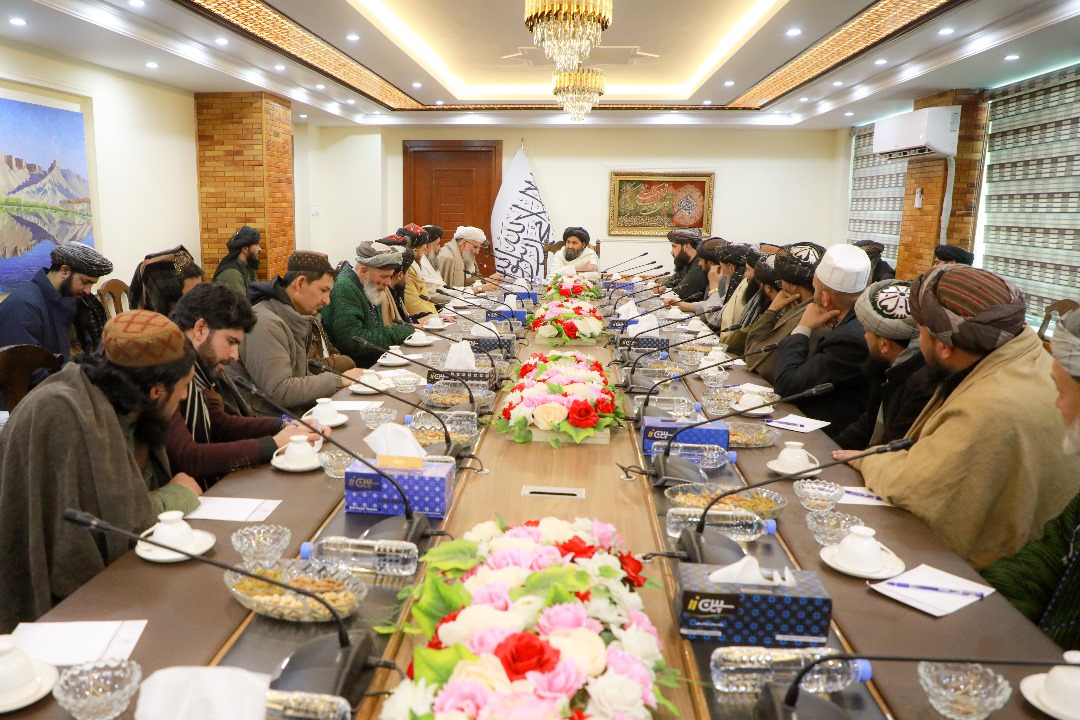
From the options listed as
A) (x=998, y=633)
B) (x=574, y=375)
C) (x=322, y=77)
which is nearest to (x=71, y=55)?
(x=322, y=77)

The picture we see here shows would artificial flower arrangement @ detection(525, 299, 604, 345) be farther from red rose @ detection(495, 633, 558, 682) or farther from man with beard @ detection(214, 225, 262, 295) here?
red rose @ detection(495, 633, 558, 682)

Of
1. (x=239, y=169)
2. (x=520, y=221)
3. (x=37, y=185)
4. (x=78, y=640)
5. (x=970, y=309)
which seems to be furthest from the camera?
(x=520, y=221)

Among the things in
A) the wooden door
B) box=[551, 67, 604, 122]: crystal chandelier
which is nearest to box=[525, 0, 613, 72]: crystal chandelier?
box=[551, 67, 604, 122]: crystal chandelier

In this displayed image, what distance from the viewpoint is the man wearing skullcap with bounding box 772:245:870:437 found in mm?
2914

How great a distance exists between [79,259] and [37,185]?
6.64ft

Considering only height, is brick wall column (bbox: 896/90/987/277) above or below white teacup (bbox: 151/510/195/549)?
above

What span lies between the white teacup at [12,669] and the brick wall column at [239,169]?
22.2 feet

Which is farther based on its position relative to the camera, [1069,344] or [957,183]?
[957,183]

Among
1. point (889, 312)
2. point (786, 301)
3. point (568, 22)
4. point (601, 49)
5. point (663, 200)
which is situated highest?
point (601, 49)

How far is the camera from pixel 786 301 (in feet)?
12.3

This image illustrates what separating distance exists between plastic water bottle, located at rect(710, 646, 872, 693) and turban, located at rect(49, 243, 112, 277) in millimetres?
3631

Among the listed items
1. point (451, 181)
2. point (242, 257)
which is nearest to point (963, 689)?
point (242, 257)

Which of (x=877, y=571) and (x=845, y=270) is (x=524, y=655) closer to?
(x=877, y=571)

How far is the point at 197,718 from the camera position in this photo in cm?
89
